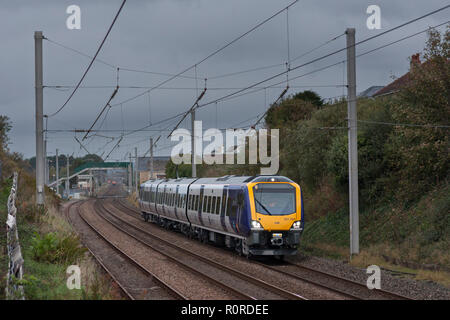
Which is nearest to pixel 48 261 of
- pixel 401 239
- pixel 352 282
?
pixel 352 282

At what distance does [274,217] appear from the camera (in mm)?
20438

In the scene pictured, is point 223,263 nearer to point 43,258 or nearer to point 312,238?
point 43,258

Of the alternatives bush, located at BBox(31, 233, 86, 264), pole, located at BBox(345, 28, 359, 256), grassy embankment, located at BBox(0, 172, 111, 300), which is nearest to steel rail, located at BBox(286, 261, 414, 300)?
pole, located at BBox(345, 28, 359, 256)

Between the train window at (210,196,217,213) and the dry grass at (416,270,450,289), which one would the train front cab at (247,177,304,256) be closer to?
the train window at (210,196,217,213)

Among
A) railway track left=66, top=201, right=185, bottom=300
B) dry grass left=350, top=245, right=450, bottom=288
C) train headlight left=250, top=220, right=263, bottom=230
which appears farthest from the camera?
train headlight left=250, top=220, right=263, bottom=230

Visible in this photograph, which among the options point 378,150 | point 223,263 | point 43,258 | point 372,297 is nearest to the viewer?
point 372,297

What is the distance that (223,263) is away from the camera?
66.8 ft

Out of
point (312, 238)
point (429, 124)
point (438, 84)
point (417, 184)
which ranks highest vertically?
point (438, 84)

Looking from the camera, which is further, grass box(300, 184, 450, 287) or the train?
the train

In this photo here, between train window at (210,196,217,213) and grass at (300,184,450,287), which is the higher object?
train window at (210,196,217,213)

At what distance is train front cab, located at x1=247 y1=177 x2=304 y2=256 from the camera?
66.4 ft

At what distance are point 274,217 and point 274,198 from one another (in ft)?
2.35
